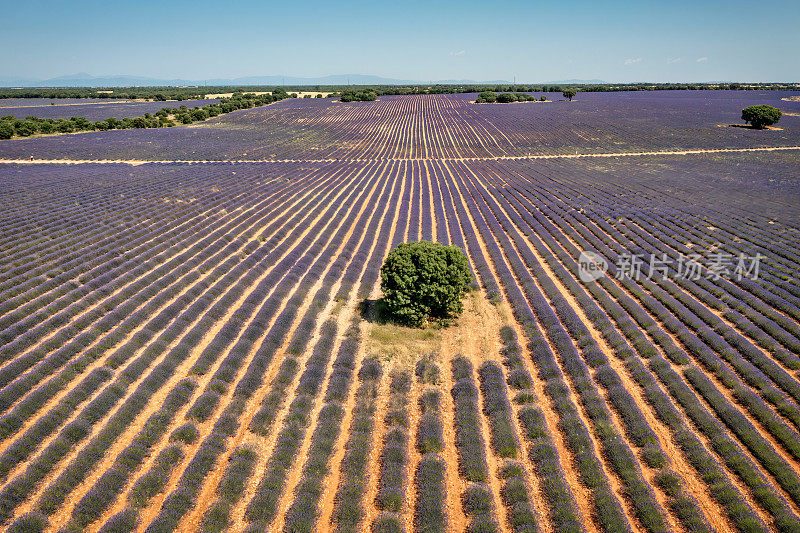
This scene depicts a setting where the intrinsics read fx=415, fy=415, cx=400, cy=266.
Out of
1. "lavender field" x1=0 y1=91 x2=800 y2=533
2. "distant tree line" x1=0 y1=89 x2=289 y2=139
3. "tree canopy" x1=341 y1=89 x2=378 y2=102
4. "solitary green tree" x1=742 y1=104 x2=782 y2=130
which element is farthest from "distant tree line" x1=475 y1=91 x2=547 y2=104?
"lavender field" x1=0 y1=91 x2=800 y2=533

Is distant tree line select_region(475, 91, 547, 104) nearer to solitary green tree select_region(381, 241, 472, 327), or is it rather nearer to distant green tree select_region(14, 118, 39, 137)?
distant green tree select_region(14, 118, 39, 137)

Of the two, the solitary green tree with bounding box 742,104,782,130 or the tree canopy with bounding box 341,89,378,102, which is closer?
the solitary green tree with bounding box 742,104,782,130

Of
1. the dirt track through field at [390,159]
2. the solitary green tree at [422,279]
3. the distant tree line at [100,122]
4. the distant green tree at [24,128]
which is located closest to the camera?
the solitary green tree at [422,279]

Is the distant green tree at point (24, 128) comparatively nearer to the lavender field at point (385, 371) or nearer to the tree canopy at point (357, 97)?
the lavender field at point (385, 371)

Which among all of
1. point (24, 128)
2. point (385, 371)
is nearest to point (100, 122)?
point (24, 128)

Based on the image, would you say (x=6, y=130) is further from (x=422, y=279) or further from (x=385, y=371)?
(x=385, y=371)

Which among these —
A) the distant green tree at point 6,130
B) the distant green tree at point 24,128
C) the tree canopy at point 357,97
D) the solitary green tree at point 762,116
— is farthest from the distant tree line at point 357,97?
the solitary green tree at point 762,116
